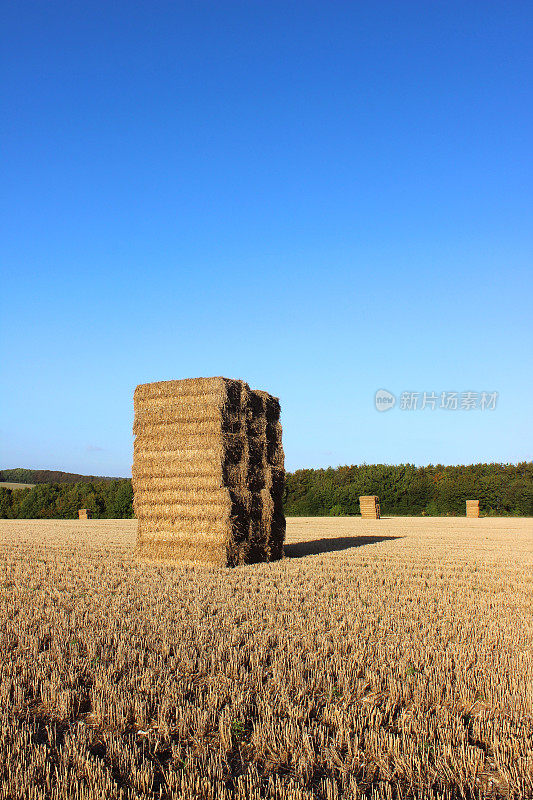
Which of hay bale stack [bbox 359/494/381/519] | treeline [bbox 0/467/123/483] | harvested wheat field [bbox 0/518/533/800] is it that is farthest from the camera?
treeline [bbox 0/467/123/483]

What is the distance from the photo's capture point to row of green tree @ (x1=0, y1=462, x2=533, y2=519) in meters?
39.8

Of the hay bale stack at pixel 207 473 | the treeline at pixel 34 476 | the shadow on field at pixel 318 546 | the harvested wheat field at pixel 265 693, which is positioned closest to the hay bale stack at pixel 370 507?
the shadow on field at pixel 318 546

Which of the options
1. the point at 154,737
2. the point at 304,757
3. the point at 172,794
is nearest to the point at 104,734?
the point at 154,737

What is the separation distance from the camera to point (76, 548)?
14070 mm

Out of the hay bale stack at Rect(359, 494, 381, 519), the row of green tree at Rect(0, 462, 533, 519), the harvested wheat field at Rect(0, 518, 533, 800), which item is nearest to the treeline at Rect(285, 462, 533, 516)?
the row of green tree at Rect(0, 462, 533, 519)

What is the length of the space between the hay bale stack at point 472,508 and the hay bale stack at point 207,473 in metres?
27.8

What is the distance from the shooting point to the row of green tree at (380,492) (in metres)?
39.8

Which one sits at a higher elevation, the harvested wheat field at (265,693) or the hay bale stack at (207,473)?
the hay bale stack at (207,473)

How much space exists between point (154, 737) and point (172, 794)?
64 cm

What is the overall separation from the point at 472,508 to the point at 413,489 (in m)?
5.50

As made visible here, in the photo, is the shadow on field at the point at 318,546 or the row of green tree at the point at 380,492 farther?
the row of green tree at the point at 380,492

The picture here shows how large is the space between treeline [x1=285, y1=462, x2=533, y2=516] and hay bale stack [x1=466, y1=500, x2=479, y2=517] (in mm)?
3343

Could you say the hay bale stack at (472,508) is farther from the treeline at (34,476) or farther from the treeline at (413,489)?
the treeline at (34,476)

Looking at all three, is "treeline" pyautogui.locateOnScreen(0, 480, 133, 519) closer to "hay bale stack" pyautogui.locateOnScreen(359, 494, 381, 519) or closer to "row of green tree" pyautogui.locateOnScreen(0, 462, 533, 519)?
"row of green tree" pyautogui.locateOnScreen(0, 462, 533, 519)
